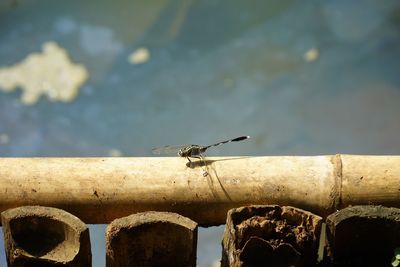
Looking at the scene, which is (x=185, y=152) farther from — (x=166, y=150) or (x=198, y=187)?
(x=166, y=150)

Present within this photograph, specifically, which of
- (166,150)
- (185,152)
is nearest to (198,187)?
(185,152)

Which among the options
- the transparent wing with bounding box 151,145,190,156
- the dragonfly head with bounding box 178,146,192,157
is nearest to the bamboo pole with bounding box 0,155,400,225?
the dragonfly head with bounding box 178,146,192,157

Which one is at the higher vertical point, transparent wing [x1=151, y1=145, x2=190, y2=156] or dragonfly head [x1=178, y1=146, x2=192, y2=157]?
transparent wing [x1=151, y1=145, x2=190, y2=156]

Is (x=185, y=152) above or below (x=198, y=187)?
above

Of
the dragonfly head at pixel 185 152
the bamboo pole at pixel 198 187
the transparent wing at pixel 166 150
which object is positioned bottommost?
the bamboo pole at pixel 198 187

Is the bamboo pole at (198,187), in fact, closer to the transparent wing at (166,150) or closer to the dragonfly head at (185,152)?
the dragonfly head at (185,152)

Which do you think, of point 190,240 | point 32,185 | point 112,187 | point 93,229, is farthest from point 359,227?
point 93,229

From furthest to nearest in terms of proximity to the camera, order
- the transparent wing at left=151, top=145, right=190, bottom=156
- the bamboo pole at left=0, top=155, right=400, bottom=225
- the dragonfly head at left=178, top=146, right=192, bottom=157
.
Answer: the transparent wing at left=151, top=145, right=190, bottom=156, the dragonfly head at left=178, top=146, right=192, bottom=157, the bamboo pole at left=0, top=155, right=400, bottom=225

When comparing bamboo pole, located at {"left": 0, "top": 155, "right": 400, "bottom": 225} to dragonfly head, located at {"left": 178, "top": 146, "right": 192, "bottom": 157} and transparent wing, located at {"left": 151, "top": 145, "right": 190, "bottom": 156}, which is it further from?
transparent wing, located at {"left": 151, "top": 145, "right": 190, "bottom": 156}

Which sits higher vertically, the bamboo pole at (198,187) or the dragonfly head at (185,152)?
the dragonfly head at (185,152)

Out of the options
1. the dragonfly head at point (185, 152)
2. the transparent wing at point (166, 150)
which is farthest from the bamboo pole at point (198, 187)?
the transparent wing at point (166, 150)
